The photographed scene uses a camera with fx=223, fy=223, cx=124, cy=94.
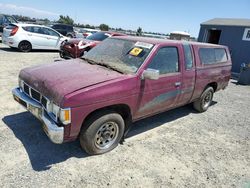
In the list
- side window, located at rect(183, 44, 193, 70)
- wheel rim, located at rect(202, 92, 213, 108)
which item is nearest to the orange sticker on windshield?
side window, located at rect(183, 44, 193, 70)

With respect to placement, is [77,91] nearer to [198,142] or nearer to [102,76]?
[102,76]

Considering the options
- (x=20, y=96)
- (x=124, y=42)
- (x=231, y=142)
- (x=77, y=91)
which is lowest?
(x=231, y=142)

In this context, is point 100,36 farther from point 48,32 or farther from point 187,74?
point 187,74

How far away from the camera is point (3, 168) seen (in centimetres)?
299

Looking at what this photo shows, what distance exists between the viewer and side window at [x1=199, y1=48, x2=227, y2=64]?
17.1 feet

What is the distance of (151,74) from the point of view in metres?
3.46

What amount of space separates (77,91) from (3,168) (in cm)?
144

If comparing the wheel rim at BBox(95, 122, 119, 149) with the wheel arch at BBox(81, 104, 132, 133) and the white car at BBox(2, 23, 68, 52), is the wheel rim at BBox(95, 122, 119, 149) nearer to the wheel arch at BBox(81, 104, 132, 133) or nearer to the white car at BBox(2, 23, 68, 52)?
the wheel arch at BBox(81, 104, 132, 133)

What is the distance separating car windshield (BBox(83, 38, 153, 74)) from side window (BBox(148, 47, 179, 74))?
0.67 ft

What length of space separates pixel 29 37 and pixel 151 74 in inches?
412

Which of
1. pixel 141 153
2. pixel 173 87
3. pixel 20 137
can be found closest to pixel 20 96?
pixel 20 137

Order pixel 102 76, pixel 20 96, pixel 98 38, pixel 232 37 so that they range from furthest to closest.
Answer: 1. pixel 232 37
2. pixel 98 38
3. pixel 20 96
4. pixel 102 76

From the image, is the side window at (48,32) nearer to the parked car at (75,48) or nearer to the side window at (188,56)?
the parked car at (75,48)

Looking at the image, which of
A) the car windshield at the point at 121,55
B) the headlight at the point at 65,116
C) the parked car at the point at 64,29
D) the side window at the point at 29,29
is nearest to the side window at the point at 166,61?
the car windshield at the point at 121,55
